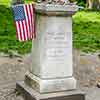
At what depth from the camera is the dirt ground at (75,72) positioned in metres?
8.46

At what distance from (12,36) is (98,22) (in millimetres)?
7380

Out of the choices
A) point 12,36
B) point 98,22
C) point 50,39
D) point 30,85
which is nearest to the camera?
point 50,39

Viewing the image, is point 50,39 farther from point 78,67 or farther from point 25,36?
point 78,67

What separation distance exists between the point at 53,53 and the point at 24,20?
0.77 meters

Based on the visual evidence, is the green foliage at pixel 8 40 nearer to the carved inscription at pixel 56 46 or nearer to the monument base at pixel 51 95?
the monument base at pixel 51 95

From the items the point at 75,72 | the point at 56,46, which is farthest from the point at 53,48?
the point at 75,72

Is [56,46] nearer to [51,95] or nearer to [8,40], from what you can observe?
[51,95]

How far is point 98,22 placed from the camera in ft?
71.0

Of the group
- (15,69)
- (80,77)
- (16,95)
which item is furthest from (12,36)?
(16,95)

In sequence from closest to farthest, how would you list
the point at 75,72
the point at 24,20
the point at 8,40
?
the point at 24,20, the point at 75,72, the point at 8,40

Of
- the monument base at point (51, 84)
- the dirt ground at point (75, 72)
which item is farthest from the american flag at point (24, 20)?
the dirt ground at point (75, 72)

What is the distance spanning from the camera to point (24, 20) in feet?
24.5

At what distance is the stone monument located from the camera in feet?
24.3

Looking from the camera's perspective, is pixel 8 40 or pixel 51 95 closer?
pixel 51 95
